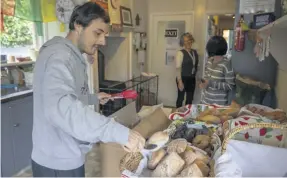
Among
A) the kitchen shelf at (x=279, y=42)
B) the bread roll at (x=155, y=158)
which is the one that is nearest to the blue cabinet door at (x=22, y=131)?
the bread roll at (x=155, y=158)

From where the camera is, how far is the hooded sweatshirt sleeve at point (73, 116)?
0.72 meters

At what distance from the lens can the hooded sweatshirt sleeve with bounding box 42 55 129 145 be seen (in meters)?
0.72

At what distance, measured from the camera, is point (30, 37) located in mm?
2346

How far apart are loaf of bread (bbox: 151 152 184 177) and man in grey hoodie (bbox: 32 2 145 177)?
12 cm

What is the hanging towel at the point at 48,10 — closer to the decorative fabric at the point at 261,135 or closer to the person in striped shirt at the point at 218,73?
the person in striped shirt at the point at 218,73

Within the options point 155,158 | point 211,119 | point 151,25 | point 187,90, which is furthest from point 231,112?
point 151,25

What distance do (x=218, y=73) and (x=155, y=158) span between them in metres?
1.24

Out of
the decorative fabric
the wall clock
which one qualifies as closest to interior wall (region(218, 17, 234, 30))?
the wall clock

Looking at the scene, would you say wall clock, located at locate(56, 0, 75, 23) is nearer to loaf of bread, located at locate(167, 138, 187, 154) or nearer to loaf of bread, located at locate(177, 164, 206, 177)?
loaf of bread, located at locate(167, 138, 187, 154)

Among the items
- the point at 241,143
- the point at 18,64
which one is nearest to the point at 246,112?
the point at 241,143

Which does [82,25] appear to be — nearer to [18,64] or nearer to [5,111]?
[5,111]

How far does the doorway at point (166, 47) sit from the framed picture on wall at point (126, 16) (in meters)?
0.96

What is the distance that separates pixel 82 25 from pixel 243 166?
2.75 feet

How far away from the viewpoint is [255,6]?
201cm
